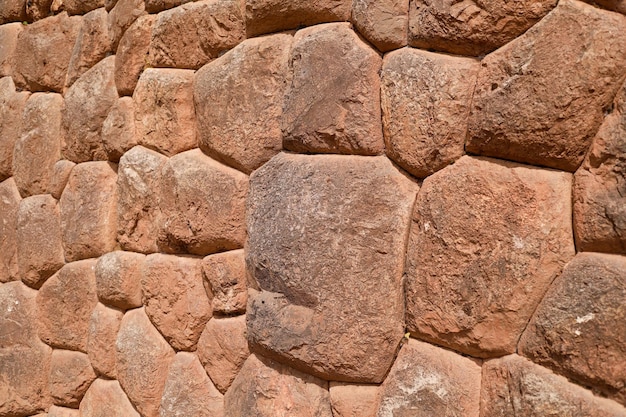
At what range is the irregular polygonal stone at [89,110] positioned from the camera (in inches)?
73.7

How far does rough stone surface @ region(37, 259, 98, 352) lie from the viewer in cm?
186

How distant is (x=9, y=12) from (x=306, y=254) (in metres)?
1.68

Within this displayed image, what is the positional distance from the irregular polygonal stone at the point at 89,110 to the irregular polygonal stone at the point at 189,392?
26.7 inches

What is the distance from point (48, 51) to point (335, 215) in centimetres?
137

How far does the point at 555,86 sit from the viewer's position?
98cm

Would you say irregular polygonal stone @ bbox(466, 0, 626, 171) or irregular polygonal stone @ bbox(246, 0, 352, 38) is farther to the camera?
irregular polygonal stone @ bbox(246, 0, 352, 38)

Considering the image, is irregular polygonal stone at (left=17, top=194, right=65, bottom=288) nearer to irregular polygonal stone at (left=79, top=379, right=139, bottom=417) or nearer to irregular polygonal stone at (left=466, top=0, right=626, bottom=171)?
irregular polygonal stone at (left=79, top=379, right=139, bottom=417)

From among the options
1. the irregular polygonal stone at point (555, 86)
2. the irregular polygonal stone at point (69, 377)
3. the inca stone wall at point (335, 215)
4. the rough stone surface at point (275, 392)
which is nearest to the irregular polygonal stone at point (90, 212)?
the inca stone wall at point (335, 215)

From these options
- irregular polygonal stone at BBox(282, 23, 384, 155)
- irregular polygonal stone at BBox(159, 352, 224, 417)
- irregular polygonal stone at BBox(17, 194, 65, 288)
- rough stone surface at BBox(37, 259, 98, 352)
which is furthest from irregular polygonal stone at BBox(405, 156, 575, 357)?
irregular polygonal stone at BBox(17, 194, 65, 288)

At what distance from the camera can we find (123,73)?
1.80m

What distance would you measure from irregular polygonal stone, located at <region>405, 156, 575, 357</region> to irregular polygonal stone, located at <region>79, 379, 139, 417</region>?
92 cm

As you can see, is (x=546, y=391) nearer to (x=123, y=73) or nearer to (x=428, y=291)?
(x=428, y=291)

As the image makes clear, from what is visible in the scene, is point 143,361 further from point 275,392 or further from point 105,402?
point 275,392

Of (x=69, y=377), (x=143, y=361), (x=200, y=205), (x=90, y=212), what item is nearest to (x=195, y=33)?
(x=200, y=205)
